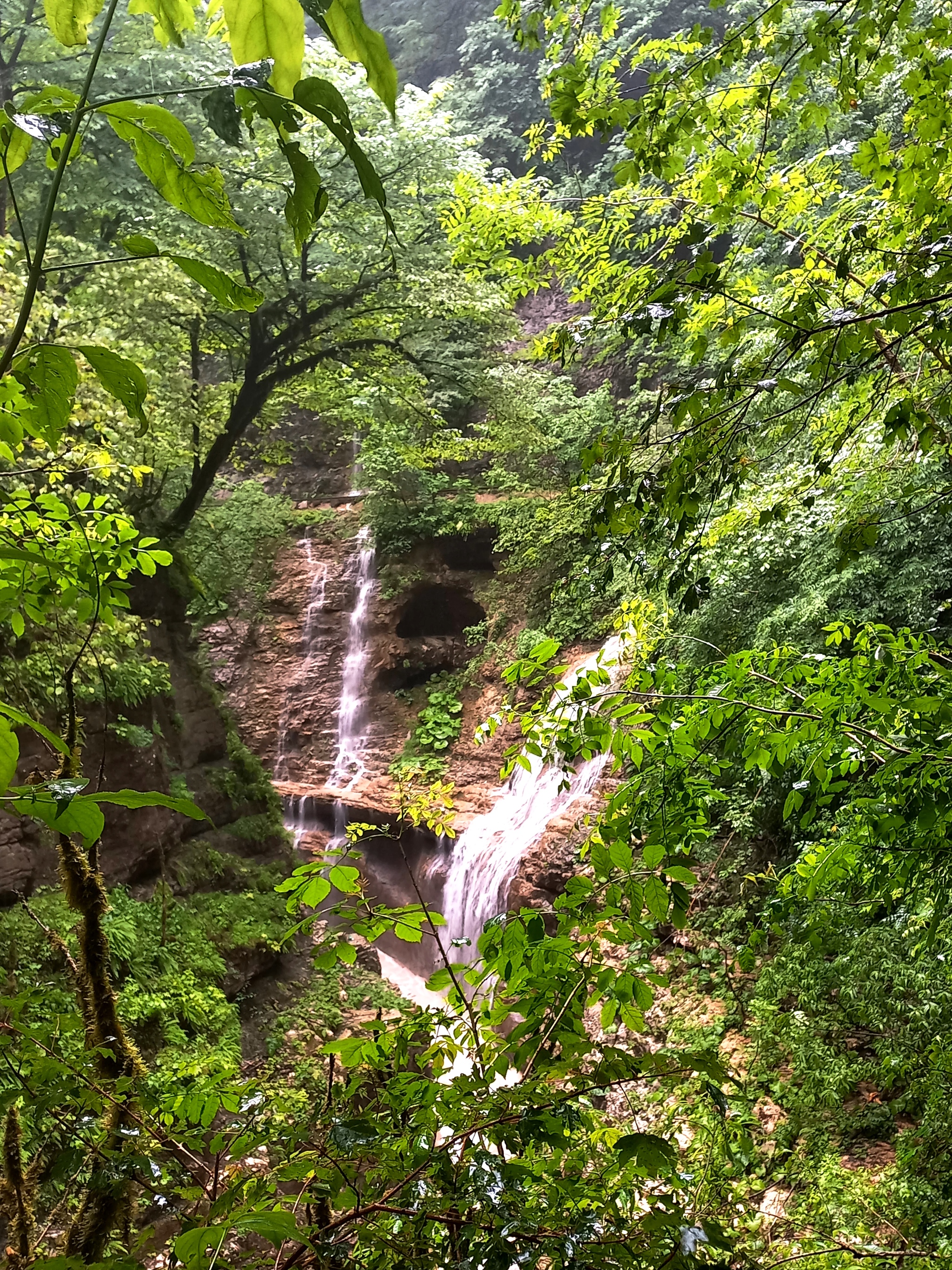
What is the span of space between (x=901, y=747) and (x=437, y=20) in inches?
1015

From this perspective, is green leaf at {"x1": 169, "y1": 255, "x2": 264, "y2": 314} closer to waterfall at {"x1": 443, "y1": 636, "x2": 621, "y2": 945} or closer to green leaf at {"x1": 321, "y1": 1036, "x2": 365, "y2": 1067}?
green leaf at {"x1": 321, "y1": 1036, "x2": 365, "y2": 1067}

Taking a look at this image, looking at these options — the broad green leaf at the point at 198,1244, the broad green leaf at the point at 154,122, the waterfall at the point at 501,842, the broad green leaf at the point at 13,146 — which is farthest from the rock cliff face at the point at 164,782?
the broad green leaf at the point at 154,122

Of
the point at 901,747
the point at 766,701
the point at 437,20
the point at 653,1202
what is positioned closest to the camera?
the point at 653,1202

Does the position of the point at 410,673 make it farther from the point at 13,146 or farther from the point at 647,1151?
the point at 13,146

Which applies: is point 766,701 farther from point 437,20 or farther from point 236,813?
point 437,20

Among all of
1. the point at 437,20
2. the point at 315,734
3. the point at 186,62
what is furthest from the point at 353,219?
the point at 437,20

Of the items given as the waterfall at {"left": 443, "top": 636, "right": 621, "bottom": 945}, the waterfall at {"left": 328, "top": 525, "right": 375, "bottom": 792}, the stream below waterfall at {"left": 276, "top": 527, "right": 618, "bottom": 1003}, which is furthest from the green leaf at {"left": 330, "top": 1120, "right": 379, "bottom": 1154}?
the waterfall at {"left": 328, "top": 525, "right": 375, "bottom": 792}

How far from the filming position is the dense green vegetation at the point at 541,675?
946 mm

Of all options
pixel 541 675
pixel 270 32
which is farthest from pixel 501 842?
pixel 270 32

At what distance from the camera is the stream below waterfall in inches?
337

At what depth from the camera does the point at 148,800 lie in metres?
0.44

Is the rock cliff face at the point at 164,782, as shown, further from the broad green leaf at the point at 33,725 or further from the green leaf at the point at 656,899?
the broad green leaf at the point at 33,725

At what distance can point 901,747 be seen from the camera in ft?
6.00

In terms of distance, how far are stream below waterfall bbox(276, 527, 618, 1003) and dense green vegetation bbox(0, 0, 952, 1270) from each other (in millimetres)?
1349
